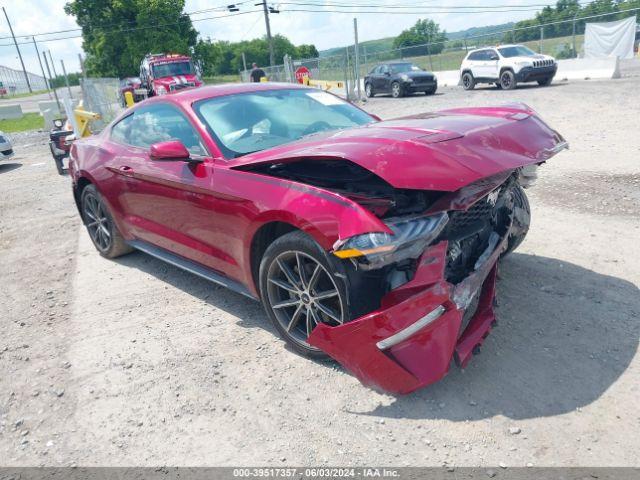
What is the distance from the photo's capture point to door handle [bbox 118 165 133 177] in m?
4.46

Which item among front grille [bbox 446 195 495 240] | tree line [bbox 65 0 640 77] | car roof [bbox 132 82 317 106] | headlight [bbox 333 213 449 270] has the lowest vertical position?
front grille [bbox 446 195 495 240]

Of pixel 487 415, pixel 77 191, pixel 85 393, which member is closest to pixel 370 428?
pixel 487 415

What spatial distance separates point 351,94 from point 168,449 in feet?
70.1

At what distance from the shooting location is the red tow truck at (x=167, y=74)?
77.6 ft

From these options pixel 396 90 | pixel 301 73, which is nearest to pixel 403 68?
pixel 396 90

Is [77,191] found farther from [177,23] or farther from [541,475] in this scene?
[177,23]

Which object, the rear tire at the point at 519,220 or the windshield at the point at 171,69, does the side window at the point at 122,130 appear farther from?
the windshield at the point at 171,69

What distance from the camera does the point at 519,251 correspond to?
15.0 feet

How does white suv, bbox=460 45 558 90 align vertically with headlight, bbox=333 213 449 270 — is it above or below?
below

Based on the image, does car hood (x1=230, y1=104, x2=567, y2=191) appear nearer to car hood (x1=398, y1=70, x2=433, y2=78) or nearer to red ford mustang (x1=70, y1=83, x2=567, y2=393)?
red ford mustang (x1=70, y1=83, x2=567, y2=393)

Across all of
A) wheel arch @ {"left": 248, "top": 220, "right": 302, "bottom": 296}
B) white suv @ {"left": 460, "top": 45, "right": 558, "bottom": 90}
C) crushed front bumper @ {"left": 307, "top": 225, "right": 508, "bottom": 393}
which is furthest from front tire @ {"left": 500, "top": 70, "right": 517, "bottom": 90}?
crushed front bumper @ {"left": 307, "top": 225, "right": 508, "bottom": 393}

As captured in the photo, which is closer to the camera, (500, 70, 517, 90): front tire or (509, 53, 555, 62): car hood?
(509, 53, 555, 62): car hood

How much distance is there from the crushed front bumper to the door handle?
2560 mm

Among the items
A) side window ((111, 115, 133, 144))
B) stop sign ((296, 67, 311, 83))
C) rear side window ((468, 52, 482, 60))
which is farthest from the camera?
stop sign ((296, 67, 311, 83))
